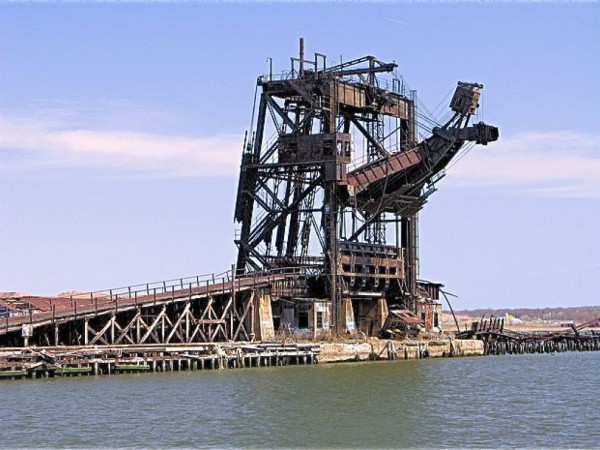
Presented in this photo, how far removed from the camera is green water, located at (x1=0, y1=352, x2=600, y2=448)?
40.7m

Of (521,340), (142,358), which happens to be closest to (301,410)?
(142,358)

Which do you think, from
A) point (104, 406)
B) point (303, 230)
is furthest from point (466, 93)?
point (104, 406)

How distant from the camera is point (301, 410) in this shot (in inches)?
1906

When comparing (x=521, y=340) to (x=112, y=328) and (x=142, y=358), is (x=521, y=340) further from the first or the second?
(x=142, y=358)

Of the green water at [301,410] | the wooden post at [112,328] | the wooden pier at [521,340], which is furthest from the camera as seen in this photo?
the wooden pier at [521,340]

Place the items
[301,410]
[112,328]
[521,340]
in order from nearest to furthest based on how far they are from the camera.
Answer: [301,410], [112,328], [521,340]

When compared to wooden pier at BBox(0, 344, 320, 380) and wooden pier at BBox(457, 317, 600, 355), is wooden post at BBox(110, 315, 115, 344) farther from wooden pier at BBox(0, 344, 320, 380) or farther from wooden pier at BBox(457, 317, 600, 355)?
wooden pier at BBox(457, 317, 600, 355)

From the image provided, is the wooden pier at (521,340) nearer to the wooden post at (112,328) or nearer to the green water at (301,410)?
the green water at (301,410)

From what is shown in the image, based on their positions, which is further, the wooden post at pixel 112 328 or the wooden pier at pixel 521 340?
the wooden pier at pixel 521 340

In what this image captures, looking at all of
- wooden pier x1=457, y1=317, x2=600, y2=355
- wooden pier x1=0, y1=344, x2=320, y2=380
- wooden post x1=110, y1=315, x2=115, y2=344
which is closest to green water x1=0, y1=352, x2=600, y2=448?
wooden pier x1=0, y1=344, x2=320, y2=380

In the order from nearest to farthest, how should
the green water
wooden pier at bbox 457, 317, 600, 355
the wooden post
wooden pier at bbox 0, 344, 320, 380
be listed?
the green water
wooden pier at bbox 0, 344, 320, 380
the wooden post
wooden pier at bbox 457, 317, 600, 355

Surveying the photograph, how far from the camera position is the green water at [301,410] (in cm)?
4069

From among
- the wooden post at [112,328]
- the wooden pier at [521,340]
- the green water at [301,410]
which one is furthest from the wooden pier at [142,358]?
the wooden pier at [521,340]

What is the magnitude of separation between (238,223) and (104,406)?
121 ft
